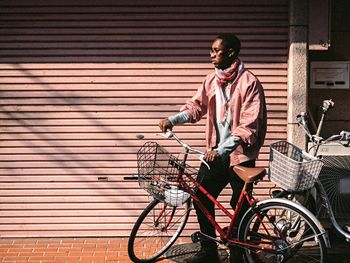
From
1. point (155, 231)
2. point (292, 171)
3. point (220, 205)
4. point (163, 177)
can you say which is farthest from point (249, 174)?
point (155, 231)

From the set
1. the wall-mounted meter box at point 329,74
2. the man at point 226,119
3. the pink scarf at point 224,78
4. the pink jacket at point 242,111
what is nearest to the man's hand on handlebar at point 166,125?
the man at point 226,119

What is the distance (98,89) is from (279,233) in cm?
274

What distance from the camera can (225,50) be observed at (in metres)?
6.08

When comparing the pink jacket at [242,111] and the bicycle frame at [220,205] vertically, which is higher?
the pink jacket at [242,111]

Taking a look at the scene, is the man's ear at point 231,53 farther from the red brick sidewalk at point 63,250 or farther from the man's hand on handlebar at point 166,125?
the red brick sidewalk at point 63,250

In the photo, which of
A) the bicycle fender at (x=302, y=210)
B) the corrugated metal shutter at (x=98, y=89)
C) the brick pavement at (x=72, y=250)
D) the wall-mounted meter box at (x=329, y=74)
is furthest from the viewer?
the wall-mounted meter box at (x=329, y=74)

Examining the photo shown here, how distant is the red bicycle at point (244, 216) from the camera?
19.7ft

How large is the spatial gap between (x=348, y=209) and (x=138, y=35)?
10.2ft

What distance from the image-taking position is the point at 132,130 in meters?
7.54

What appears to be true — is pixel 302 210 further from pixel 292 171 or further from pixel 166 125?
pixel 166 125

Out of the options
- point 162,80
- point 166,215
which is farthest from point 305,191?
point 162,80

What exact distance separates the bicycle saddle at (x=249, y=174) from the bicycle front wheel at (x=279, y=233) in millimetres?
276

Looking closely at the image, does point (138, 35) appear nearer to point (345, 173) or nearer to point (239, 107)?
point (239, 107)

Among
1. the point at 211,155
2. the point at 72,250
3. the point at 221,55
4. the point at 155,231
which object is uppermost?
the point at 221,55
